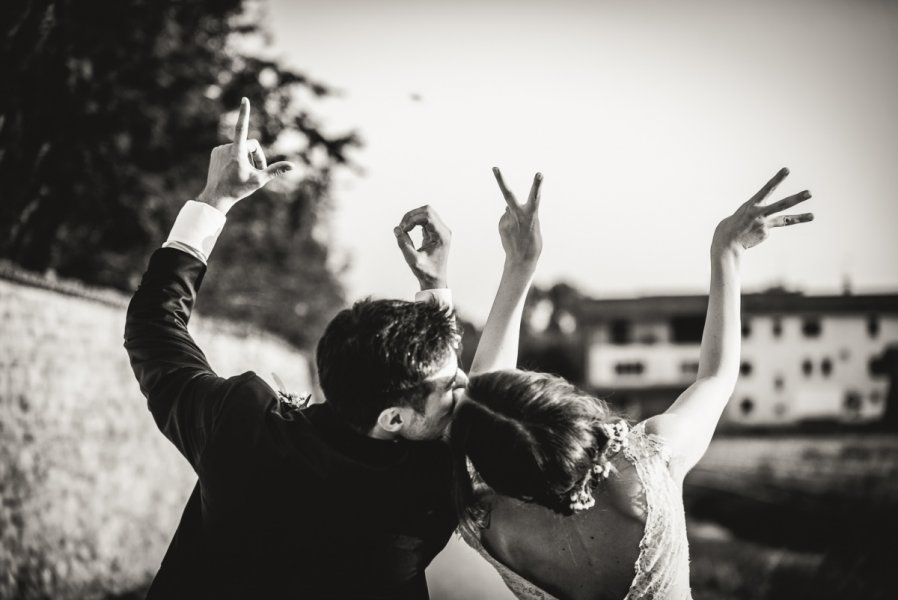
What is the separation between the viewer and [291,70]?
29.0 feet

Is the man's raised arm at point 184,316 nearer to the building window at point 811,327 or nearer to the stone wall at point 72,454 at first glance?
the stone wall at point 72,454

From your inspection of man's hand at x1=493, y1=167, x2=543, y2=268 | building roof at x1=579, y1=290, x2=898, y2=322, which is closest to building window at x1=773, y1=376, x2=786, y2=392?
building roof at x1=579, y1=290, x2=898, y2=322

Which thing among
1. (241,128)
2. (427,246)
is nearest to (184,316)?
(241,128)

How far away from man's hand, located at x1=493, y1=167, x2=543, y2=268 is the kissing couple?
0.65m

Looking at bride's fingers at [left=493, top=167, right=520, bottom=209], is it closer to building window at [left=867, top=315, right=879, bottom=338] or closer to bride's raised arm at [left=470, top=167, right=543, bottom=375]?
bride's raised arm at [left=470, top=167, right=543, bottom=375]

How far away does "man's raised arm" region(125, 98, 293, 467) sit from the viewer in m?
2.01

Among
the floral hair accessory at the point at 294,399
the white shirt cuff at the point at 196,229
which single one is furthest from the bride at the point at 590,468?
the white shirt cuff at the point at 196,229

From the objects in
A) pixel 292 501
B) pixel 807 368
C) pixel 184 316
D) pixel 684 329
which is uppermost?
pixel 184 316

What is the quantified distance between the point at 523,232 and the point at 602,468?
2.91 feet

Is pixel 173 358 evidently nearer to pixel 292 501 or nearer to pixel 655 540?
pixel 292 501

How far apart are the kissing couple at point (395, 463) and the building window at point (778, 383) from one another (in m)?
40.0

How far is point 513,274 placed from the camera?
2689 mm

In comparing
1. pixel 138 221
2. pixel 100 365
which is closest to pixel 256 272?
pixel 138 221

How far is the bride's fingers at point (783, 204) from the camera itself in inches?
90.0
